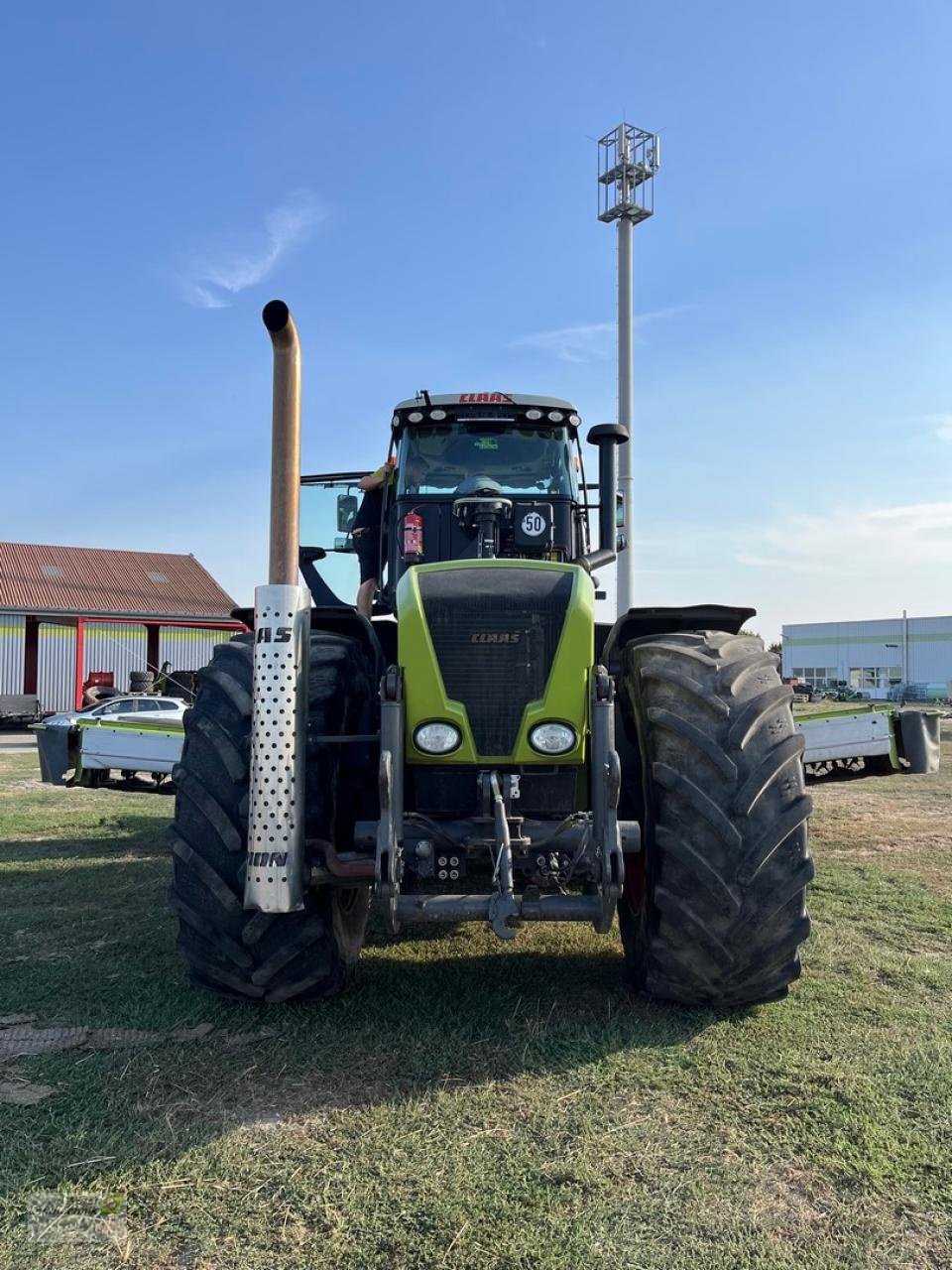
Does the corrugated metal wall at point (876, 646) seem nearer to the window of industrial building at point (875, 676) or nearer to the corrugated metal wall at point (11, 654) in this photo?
the window of industrial building at point (875, 676)

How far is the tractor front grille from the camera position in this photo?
3639mm

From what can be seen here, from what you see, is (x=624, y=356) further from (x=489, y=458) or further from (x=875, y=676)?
(x=875, y=676)

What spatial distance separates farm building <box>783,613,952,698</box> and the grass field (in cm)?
6656

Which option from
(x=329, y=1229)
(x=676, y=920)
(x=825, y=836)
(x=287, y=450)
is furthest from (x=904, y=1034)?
(x=825, y=836)

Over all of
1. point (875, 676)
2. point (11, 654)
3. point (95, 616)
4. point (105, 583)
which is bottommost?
point (875, 676)

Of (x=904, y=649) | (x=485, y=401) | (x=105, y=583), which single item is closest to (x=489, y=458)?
(x=485, y=401)

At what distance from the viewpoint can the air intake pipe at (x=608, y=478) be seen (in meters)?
5.05

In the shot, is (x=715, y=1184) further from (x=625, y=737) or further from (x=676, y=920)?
(x=625, y=737)

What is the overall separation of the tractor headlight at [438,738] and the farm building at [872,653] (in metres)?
67.2

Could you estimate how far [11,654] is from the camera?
1238 inches

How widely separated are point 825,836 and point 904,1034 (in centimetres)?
532

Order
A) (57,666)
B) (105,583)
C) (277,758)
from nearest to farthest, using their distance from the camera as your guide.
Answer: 1. (277,758)
2. (57,666)
3. (105,583)

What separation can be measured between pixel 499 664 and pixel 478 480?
191 cm

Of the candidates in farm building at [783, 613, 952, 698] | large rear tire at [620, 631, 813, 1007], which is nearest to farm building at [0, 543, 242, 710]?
large rear tire at [620, 631, 813, 1007]
